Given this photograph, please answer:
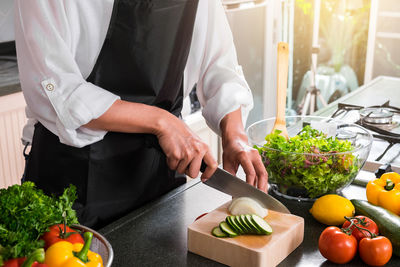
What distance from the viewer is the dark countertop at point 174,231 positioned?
1.14 meters

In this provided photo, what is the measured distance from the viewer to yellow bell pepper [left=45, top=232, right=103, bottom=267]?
2.76ft

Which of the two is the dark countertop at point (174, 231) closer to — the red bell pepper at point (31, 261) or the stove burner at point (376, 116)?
the red bell pepper at point (31, 261)

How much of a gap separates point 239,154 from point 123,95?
31 cm

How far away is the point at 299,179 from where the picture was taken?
137 centimetres

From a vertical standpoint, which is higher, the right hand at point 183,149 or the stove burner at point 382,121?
the right hand at point 183,149

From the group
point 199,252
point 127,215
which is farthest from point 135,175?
point 199,252

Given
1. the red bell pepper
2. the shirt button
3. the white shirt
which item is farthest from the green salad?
the red bell pepper

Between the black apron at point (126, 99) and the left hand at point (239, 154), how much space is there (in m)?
0.16

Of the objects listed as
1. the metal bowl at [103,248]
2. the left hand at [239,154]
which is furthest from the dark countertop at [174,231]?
the metal bowl at [103,248]

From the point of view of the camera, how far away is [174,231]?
4.13 ft

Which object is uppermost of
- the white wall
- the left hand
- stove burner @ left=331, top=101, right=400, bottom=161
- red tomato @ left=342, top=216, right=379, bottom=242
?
the white wall

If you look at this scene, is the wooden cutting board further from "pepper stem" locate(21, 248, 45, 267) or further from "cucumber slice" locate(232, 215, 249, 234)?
"pepper stem" locate(21, 248, 45, 267)

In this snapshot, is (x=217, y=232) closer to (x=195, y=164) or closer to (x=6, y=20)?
(x=195, y=164)

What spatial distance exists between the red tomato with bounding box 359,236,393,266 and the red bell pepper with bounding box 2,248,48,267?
604 mm
